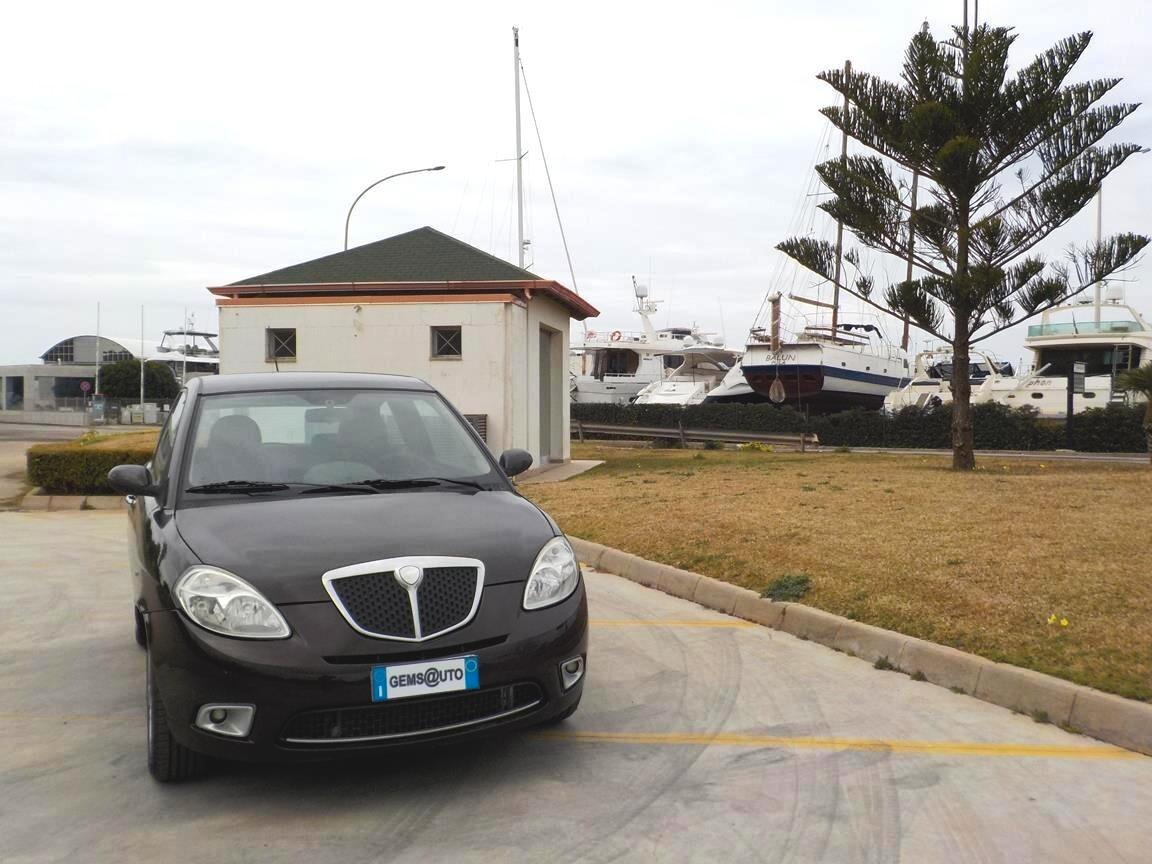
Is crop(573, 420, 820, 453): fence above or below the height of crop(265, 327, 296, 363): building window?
below

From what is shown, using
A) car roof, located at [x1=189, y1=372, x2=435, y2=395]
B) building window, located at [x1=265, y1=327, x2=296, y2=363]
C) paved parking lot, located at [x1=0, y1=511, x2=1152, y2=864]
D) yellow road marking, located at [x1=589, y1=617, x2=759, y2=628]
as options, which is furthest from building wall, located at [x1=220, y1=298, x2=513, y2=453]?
paved parking lot, located at [x1=0, y1=511, x2=1152, y2=864]

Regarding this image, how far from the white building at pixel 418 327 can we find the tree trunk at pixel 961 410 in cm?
731

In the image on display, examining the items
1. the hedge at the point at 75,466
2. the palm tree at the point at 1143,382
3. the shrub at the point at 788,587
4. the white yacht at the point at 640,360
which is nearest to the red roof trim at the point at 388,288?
the hedge at the point at 75,466

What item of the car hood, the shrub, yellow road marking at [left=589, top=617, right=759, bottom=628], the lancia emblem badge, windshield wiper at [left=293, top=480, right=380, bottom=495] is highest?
windshield wiper at [left=293, top=480, right=380, bottom=495]

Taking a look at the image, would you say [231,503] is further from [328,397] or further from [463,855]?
[463,855]

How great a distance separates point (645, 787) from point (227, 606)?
176cm

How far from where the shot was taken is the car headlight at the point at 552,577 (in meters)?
4.29

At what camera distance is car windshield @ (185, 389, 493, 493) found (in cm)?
499

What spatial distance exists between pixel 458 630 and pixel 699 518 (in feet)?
24.1

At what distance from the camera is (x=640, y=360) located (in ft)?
175

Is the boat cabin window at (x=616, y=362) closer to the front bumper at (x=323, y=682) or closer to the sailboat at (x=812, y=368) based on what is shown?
the sailboat at (x=812, y=368)

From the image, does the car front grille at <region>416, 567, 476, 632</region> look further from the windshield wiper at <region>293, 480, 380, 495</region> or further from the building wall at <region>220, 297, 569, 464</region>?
the building wall at <region>220, 297, 569, 464</region>

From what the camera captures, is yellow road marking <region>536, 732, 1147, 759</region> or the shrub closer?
yellow road marking <region>536, 732, 1147, 759</region>

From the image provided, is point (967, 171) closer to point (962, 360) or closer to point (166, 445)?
point (962, 360)
